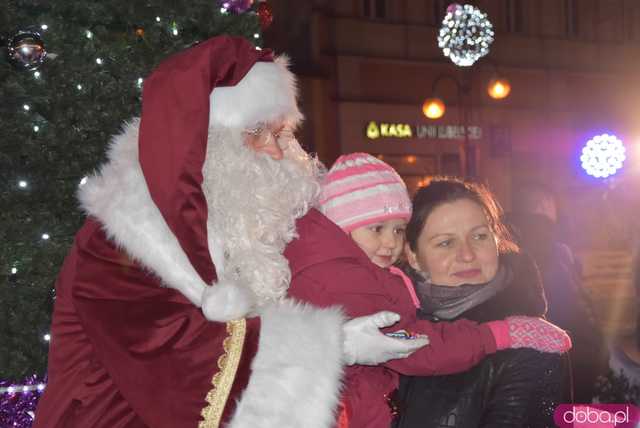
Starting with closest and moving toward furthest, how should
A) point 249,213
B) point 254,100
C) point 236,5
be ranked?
1. point 249,213
2. point 254,100
3. point 236,5

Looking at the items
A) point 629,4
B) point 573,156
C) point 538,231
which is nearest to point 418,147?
point 573,156

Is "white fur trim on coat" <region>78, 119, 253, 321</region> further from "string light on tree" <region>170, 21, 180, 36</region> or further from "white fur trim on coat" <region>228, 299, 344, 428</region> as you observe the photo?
"string light on tree" <region>170, 21, 180, 36</region>

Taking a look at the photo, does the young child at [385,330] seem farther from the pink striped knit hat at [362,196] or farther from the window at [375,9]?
the window at [375,9]

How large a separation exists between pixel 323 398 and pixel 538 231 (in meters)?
2.97

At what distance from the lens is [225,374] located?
197cm

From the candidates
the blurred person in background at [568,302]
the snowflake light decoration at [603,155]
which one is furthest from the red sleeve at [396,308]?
the snowflake light decoration at [603,155]

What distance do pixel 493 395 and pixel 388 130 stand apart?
52.2 feet

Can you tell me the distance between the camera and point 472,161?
12.7m

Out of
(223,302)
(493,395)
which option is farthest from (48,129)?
(493,395)

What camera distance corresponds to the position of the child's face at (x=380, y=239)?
9.91 ft

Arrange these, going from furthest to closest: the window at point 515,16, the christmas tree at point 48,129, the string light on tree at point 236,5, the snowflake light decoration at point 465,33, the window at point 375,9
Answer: the window at point 515,16 → the window at point 375,9 → the snowflake light decoration at point 465,33 → the string light on tree at point 236,5 → the christmas tree at point 48,129

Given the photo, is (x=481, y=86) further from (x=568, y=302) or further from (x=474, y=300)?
(x=474, y=300)

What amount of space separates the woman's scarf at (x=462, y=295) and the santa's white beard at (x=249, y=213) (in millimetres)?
712

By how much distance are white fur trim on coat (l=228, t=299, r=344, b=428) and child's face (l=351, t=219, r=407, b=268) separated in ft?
3.29
